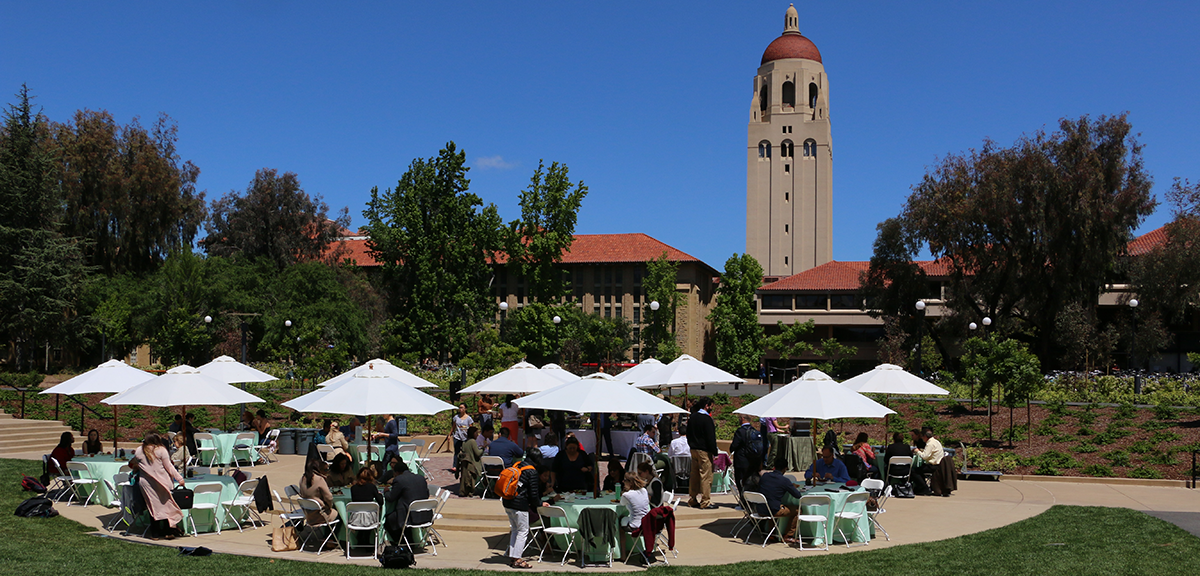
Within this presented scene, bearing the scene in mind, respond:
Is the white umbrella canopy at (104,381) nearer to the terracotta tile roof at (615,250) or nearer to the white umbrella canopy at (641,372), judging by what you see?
the white umbrella canopy at (641,372)

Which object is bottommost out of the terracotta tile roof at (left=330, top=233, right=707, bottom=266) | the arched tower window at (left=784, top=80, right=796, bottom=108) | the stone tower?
the terracotta tile roof at (left=330, top=233, right=707, bottom=266)

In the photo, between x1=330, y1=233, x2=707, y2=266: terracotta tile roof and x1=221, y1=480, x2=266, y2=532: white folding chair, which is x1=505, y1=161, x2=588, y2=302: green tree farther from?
x1=221, y1=480, x2=266, y2=532: white folding chair

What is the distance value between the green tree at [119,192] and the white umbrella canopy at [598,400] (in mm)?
44633

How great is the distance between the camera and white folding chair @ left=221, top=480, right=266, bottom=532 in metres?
12.3

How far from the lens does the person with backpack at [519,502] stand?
33.7ft

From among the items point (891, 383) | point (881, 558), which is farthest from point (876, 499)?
point (891, 383)

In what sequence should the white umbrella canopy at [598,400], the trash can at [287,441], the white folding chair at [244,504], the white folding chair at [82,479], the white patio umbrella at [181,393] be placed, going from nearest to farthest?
the white umbrella canopy at [598,400] → the white folding chair at [244,504] → the white patio umbrella at [181,393] → the white folding chair at [82,479] → the trash can at [287,441]

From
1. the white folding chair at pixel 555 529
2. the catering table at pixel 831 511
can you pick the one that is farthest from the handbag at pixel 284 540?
the catering table at pixel 831 511

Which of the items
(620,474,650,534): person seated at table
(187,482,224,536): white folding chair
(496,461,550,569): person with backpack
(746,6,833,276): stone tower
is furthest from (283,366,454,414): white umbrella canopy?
(746,6,833,276): stone tower

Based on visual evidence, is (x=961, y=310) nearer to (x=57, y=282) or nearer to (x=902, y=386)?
(x=902, y=386)

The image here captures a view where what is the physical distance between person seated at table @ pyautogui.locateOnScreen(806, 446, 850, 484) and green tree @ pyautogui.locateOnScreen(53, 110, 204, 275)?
46.7 meters

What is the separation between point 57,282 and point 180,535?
3664cm

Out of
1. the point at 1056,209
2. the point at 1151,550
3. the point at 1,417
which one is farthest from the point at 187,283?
the point at 1151,550

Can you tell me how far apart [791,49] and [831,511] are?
310 feet
